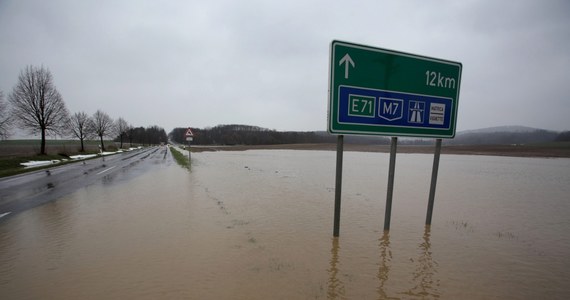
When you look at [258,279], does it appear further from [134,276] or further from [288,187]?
[288,187]

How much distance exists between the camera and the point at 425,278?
161 inches

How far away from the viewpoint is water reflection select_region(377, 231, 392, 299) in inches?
146

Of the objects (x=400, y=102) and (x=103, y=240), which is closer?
(x=400, y=102)

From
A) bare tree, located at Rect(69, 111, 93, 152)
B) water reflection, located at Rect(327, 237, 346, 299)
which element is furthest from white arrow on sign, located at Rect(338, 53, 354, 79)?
bare tree, located at Rect(69, 111, 93, 152)

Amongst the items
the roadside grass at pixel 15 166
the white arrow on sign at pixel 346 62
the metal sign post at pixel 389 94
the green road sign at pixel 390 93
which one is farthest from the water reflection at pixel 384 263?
the roadside grass at pixel 15 166

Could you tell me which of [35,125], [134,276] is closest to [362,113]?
[134,276]

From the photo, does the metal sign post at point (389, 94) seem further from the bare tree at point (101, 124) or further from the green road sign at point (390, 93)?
the bare tree at point (101, 124)

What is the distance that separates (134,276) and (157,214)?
11.3 feet

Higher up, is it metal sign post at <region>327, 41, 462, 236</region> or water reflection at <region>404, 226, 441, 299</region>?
metal sign post at <region>327, 41, 462, 236</region>

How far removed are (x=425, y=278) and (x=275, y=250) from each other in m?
2.52

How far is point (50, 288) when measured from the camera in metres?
3.59

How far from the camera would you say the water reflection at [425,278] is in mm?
3662

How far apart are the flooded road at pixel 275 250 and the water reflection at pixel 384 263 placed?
0.06 feet

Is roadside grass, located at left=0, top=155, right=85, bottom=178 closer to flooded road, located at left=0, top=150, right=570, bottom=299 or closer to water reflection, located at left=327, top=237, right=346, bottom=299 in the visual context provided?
flooded road, located at left=0, top=150, right=570, bottom=299
